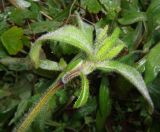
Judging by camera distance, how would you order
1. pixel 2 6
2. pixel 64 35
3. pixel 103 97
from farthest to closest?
pixel 2 6, pixel 103 97, pixel 64 35

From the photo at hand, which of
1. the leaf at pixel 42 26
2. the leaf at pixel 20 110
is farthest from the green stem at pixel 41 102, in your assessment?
the leaf at pixel 42 26

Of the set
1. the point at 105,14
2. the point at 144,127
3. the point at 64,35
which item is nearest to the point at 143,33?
the point at 105,14

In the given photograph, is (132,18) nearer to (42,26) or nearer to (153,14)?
(153,14)

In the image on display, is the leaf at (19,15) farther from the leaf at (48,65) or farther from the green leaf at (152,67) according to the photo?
the green leaf at (152,67)

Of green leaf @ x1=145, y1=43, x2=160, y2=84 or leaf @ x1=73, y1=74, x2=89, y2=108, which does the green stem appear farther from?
green leaf @ x1=145, y1=43, x2=160, y2=84

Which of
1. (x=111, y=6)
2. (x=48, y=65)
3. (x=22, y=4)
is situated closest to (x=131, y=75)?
(x=48, y=65)

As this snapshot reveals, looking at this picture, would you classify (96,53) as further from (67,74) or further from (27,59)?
(27,59)

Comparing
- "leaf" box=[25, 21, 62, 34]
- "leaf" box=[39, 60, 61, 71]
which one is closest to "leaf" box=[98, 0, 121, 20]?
"leaf" box=[25, 21, 62, 34]
